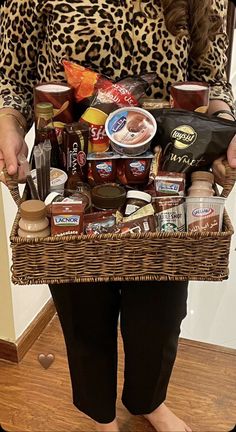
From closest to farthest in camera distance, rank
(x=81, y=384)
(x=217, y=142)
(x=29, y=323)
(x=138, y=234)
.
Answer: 1. (x=138, y=234)
2. (x=217, y=142)
3. (x=81, y=384)
4. (x=29, y=323)

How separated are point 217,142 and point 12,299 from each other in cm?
92

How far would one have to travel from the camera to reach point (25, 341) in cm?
183

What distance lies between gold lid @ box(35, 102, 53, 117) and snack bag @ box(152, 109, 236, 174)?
21 cm

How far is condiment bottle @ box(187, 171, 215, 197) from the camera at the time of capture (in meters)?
1.08

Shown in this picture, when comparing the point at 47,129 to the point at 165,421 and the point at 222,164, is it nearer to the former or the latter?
the point at 222,164

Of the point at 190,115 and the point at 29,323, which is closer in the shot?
the point at 190,115

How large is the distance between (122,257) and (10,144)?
322mm

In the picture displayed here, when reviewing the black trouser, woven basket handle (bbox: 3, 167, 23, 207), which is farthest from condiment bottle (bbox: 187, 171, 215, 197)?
woven basket handle (bbox: 3, 167, 23, 207)

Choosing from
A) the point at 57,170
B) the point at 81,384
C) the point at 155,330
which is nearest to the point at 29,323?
the point at 81,384

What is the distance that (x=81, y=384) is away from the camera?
1.44 meters

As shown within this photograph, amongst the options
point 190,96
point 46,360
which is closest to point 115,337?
point 46,360

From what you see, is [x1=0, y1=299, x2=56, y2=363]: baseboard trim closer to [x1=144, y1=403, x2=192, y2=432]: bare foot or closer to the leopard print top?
[x1=144, y1=403, x2=192, y2=432]: bare foot

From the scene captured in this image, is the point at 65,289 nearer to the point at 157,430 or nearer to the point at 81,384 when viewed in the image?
the point at 81,384

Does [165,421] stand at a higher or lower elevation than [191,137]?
lower
